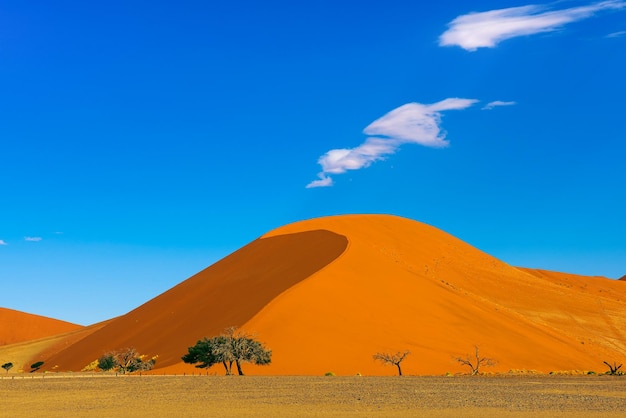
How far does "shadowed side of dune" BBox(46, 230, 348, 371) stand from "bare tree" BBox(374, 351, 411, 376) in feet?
53.6

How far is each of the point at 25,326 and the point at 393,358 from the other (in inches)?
5665

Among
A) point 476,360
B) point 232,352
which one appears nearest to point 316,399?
point 232,352

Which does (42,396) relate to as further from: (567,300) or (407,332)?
(567,300)

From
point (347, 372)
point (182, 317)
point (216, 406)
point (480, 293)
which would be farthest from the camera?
point (480, 293)

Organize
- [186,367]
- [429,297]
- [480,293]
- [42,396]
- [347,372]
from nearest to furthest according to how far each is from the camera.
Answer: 1. [42,396]
2. [347,372]
3. [186,367]
4. [429,297]
5. [480,293]

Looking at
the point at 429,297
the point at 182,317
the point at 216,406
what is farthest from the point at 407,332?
the point at 216,406

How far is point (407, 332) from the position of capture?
217 ft

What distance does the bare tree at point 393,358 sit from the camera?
5628 centimetres

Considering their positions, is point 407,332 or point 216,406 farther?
point 407,332

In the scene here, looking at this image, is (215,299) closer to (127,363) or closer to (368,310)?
(127,363)

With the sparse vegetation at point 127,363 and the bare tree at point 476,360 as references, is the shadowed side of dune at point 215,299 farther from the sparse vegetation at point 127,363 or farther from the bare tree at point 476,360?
the bare tree at point 476,360

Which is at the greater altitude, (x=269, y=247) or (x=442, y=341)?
(x=269, y=247)

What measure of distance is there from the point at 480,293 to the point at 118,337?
44.5m

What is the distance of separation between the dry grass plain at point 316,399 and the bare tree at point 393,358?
12.8 metres
